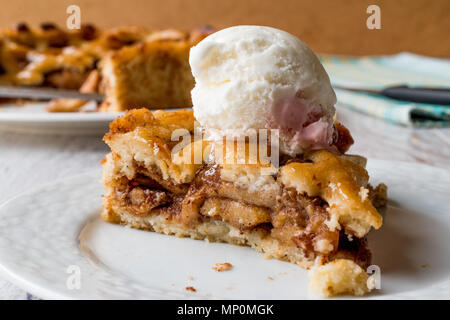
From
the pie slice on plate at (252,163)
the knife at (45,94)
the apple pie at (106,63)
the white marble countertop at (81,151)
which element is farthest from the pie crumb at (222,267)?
the knife at (45,94)

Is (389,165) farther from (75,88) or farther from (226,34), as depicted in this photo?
(75,88)

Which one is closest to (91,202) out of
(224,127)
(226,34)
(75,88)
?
(224,127)

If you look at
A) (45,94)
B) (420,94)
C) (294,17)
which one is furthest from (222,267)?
(294,17)

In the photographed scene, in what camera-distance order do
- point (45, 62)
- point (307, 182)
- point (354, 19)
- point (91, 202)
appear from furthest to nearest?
1. point (354, 19)
2. point (45, 62)
3. point (91, 202)
4. point (307, 182)

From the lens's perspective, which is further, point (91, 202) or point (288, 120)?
point (91, 202)

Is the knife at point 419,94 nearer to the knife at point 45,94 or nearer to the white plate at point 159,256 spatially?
the white plate at point 159,256

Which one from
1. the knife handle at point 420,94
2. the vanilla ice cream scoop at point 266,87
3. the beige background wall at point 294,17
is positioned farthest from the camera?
the beige background wall at point 294,17

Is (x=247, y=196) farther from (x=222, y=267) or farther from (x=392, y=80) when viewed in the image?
(x=392, y=80)
